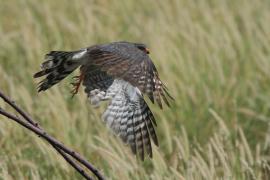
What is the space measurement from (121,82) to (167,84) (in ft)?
5.00

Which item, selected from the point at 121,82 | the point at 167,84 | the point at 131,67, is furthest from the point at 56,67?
the point at 167,84

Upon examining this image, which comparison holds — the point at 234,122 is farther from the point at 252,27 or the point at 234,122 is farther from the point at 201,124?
the point at 252,27

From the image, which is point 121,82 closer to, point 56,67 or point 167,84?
point 56,67

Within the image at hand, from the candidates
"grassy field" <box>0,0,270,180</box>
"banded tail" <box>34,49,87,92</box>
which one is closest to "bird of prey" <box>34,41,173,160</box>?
"banded tail" <box>34,49,87,92</box>

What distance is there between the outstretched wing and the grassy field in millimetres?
454

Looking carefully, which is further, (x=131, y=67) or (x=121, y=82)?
→ (x=121, y=82)

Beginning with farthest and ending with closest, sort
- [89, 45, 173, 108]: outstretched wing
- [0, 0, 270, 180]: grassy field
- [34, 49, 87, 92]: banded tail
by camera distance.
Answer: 1. [0, 0, 270, 180]: grassy field
2. [34, 49, 87, 92]: banded tail
3. [89, 45, 173, 108]: outstretched wing

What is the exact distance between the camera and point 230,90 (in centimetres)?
582

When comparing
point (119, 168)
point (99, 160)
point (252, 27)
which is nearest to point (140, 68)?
point (119, 168)

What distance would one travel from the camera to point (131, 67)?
132 inches

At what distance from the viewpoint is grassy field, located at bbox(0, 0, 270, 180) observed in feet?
14.0

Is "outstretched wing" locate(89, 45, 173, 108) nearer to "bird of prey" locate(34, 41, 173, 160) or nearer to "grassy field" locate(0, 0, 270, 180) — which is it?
"bird of prey" locate(34, 41, 173, 160)

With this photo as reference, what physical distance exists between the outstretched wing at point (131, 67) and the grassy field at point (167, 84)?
0.45 m

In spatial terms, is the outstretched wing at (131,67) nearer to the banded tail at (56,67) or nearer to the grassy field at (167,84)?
the banded tail at (56,67)
